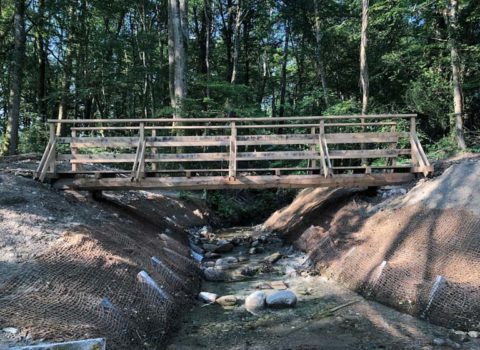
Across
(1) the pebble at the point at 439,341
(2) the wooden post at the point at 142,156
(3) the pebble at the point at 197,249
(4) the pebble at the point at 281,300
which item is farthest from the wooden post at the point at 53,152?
(1) the pebble at the point at 439,341

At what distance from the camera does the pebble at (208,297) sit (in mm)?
7802

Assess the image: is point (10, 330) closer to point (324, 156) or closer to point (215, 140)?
point (215, 140)

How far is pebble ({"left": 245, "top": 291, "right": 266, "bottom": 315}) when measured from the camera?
7375 millimetres

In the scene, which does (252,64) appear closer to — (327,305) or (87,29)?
(87,29)

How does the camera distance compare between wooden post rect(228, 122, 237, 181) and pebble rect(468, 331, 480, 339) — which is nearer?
pebble rect(468, 331, 480, 339)

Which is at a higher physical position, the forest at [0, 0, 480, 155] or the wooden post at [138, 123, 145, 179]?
the forest at [0, 0, 480, 155]

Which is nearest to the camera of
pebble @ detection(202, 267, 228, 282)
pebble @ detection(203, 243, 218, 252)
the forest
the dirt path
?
the dirt path

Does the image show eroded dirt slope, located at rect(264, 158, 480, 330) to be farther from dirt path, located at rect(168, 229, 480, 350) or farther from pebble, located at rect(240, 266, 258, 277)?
pebble, located at rect(240, 266, 258, 277)

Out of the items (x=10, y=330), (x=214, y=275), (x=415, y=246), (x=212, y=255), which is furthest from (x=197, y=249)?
(x=10, y=330)

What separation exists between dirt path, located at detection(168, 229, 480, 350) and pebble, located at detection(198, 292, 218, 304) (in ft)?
0.40

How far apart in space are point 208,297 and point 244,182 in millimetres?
3643

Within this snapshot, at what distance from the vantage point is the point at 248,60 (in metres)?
33.1

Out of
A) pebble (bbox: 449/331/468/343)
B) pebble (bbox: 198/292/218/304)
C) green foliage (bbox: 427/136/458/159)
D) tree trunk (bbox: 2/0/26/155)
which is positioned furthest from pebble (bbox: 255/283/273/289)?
tree trunk (bbox: 2/0/26/155)

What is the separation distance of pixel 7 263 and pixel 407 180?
355 inches
